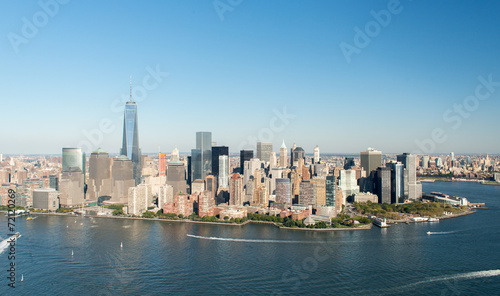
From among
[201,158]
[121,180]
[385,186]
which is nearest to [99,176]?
[121,180]

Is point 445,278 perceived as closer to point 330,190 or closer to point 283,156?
point 330,190

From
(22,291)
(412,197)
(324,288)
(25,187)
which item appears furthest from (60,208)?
(412,197)

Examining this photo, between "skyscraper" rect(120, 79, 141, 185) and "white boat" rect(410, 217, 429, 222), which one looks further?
"skyscraper" rect(120, 79, 141, 185)

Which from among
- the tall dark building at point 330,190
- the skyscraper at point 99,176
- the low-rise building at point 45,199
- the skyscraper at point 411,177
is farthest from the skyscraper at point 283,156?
the low-rise building at point 45,199

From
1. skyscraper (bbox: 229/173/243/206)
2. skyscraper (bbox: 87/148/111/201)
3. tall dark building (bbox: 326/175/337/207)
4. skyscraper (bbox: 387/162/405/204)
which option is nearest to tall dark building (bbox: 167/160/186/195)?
skyscraper (bbox: 87/148/111/201)

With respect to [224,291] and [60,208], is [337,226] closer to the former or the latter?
[224,291]

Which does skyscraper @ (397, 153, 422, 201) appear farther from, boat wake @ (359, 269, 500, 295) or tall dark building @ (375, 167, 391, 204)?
boat wake @ (359, 269, 500, 295)
